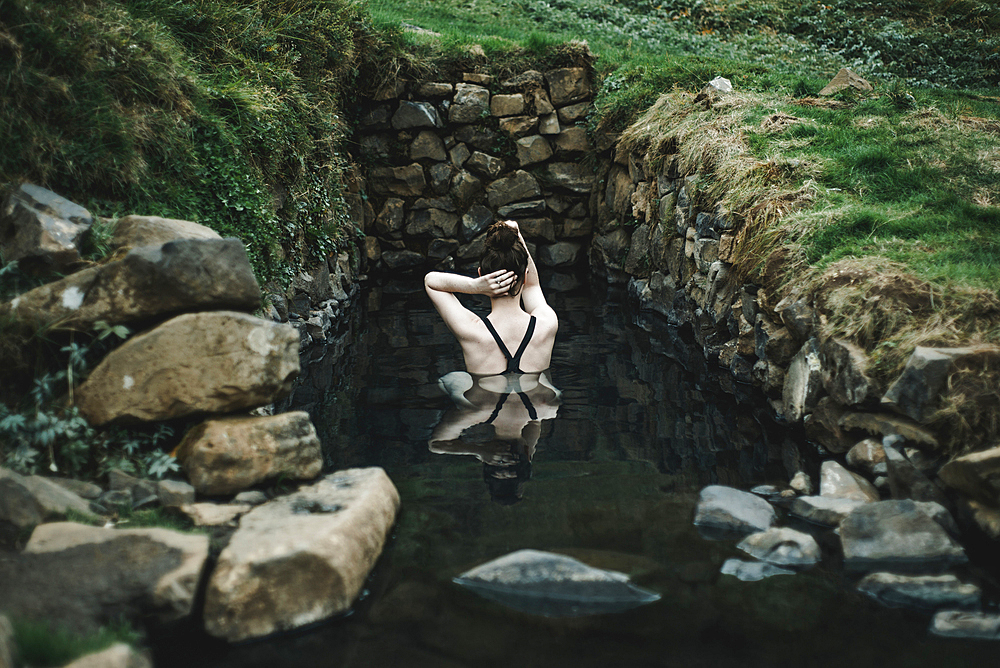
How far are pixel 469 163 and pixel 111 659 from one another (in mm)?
8346

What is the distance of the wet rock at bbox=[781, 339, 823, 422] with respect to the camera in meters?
3.90

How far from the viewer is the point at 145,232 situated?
3348 mm

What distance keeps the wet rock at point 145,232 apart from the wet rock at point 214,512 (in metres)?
1.34

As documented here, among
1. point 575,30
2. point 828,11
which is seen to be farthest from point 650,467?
point 828,11

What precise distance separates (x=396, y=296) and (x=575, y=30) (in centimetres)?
614

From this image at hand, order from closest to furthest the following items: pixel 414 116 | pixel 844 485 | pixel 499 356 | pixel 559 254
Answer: pixel 844 485 < pixel 499 356 < pixel 414 116 < pixel 559 254

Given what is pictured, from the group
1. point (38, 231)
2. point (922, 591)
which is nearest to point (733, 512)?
point (922, 591)

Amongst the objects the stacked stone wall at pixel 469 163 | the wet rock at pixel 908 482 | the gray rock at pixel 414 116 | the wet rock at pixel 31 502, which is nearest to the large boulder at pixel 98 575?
the wet rock at pixel 31 502

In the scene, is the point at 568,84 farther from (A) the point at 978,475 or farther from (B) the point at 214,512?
(B) the point at 214,512

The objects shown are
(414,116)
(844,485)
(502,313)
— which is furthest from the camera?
(414,116)

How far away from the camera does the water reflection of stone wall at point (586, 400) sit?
12.6 feet

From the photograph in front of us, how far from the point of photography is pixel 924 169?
17.0ft

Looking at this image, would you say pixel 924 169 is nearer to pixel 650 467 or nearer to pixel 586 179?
pixel 650 467

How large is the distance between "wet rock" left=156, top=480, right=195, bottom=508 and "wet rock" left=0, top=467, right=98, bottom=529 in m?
0.25
